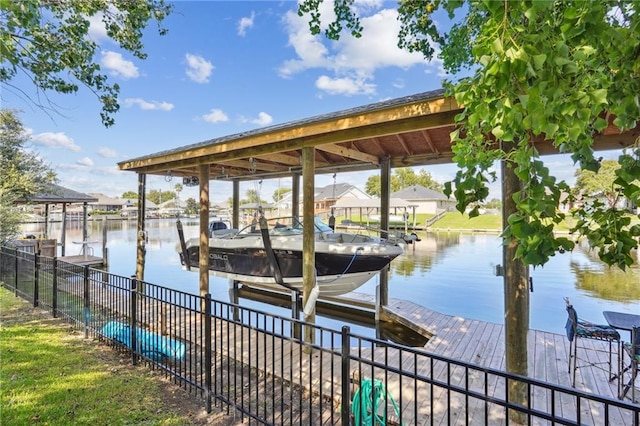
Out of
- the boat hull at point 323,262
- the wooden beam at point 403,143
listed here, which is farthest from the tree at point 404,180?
the boat hull at point 323,262

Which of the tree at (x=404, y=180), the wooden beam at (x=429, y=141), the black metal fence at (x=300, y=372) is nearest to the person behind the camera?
the black metal fence at (x=300, y=372)

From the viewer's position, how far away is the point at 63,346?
14.6 feet

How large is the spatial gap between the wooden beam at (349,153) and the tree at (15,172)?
10.1 meters

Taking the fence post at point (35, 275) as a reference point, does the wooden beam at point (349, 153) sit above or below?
above

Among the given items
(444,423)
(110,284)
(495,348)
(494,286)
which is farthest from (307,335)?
(494,286)

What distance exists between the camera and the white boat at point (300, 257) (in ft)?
17.0

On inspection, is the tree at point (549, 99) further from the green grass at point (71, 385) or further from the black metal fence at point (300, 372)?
the green grass at point (71, 385)

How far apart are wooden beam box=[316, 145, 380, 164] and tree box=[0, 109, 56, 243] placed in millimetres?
10086

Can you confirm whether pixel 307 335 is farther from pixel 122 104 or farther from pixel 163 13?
pixel 163 13

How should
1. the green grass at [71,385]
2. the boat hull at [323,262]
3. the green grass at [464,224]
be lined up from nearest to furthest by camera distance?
the green grass at [71,385] < the boat hull at [323,262] < the green grass at [464,224]

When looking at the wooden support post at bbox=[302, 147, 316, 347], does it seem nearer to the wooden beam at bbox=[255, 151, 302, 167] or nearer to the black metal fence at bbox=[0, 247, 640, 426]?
the black metal fence at bbox=[0, 247, 640, 426]

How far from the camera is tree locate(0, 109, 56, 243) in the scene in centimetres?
933

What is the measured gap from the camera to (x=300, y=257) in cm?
533

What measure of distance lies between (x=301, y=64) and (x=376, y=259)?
1076 centimetres
